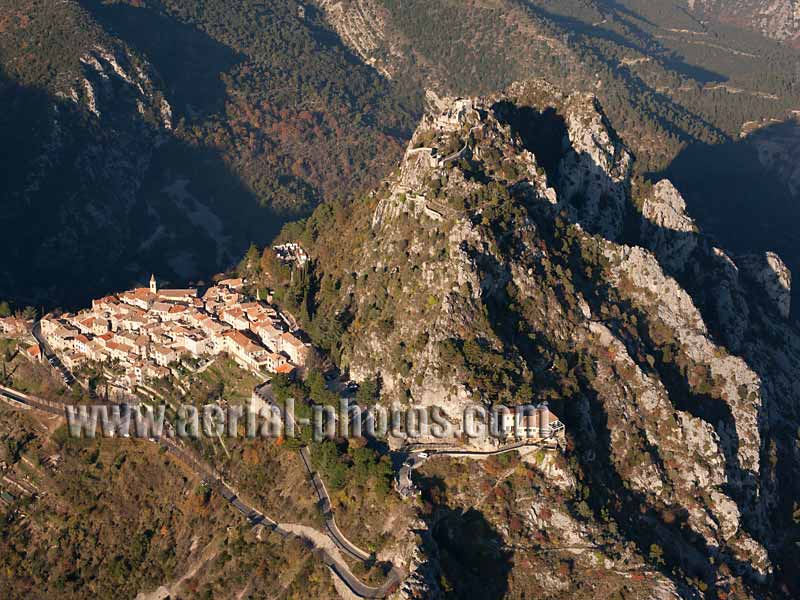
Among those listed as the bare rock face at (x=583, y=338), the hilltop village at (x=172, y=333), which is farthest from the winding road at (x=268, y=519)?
the bare rock face at (x=583, y=338)

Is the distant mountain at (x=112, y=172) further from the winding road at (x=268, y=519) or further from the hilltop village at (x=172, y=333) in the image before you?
the winding road at (x=268, y=519)

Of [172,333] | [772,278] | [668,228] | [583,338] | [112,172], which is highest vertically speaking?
[668,228]

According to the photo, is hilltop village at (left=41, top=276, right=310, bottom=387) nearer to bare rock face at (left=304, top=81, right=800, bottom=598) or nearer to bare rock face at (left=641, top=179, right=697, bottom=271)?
bare rock face at (left=304, top=81, right=800, bottom=598)

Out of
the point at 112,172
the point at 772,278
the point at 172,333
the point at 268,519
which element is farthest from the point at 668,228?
the point at 112,172

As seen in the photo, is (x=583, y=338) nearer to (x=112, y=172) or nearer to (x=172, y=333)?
(x=172, y=333)

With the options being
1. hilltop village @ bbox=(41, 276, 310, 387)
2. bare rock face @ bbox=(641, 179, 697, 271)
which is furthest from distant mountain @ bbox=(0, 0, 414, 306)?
bare rock face @ bbox=(641, 179, 697, 271)

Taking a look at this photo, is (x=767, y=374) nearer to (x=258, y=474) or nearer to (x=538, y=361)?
(x=538, y=361)
